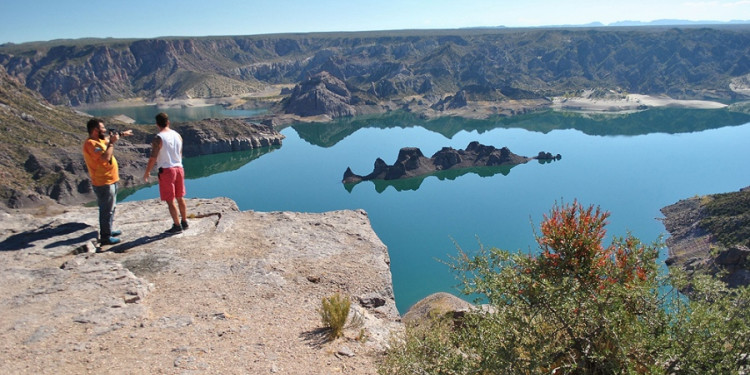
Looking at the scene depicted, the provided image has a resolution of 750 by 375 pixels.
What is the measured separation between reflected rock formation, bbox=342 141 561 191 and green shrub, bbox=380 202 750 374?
193 feet

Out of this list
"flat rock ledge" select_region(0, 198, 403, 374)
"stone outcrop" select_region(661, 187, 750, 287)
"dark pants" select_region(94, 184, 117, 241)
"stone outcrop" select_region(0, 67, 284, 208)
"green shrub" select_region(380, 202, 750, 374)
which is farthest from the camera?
"stone outcrop" select_region(0, 67, 284, 208)

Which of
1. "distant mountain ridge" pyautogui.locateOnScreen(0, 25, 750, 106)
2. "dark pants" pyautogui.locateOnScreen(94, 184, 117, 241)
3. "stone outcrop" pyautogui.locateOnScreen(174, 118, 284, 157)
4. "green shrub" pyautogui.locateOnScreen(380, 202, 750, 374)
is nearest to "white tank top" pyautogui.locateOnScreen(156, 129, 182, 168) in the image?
"dark pants" pyautogui.locateOnScreen(94, 184, 117, 241)

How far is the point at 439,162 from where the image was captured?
7388 centimetres

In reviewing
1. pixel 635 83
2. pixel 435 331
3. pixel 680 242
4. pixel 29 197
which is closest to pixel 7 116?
pixel 29 197

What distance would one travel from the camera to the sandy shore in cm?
13212

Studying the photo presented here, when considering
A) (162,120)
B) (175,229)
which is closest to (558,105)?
(175,229)

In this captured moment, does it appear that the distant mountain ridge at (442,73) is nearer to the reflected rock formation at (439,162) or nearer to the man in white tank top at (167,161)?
the reflected rock formation at (439,162)

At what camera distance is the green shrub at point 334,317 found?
6.47 metres

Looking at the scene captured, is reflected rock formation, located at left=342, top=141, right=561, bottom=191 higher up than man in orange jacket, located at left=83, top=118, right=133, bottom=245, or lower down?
lower down

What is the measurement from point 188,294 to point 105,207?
292 cm

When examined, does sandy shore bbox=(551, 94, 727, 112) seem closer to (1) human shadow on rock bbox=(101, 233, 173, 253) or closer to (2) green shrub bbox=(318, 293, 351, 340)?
(1) human shadow on rock bbox=(101, 233, 173, 253)

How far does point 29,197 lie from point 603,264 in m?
54.7

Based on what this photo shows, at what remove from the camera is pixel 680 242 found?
4050cm

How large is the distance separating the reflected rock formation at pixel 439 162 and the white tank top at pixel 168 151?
55103 millimetres
